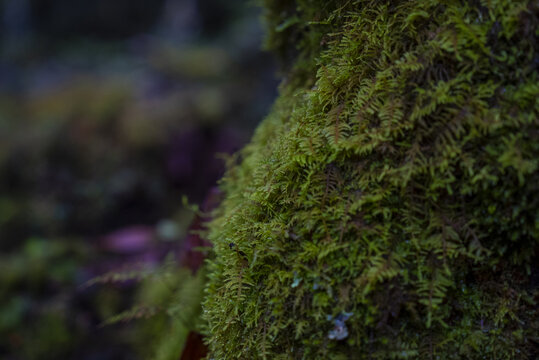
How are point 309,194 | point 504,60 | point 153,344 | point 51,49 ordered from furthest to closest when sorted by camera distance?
point 51,49, point 153,344, point 309,194, point 504,60

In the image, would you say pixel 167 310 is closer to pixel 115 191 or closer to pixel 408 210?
pixel 408 210

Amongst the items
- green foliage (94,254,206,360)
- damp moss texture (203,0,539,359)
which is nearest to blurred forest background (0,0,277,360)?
green foliage (94,254,206,360)

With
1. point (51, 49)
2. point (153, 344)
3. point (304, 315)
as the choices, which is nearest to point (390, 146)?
point (304, 315)

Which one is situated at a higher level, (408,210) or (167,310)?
(408,210)

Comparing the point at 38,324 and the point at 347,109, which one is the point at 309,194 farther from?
the point at 38,324

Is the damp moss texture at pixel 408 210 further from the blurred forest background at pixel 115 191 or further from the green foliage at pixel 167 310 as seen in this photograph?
the blurred forest background at pixel 115 191

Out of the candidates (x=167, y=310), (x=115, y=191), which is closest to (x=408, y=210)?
(x=167, y=310)
